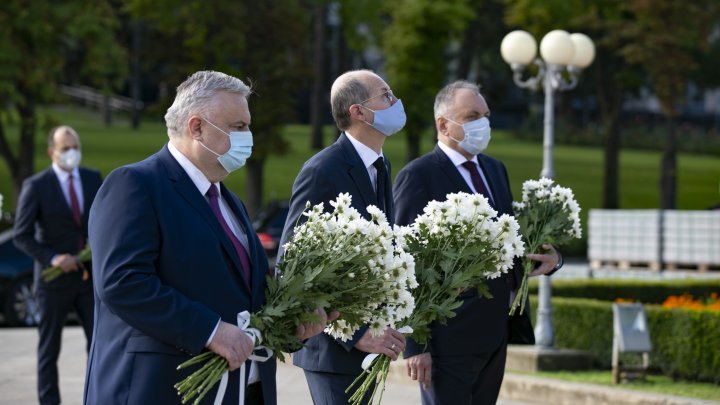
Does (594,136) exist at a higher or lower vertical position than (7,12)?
lower

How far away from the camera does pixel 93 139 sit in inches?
1928

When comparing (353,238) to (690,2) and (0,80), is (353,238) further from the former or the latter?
(690,2)

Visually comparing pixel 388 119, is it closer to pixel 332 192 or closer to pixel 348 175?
pixel 348 175

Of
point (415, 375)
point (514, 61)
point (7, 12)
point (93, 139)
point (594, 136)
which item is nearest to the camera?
point (415, 375)

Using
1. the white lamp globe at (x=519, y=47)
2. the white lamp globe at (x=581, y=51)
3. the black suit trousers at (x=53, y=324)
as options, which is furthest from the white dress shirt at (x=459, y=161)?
the white lamp globe at (x=519, y=47)

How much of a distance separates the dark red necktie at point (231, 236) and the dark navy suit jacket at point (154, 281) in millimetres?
67

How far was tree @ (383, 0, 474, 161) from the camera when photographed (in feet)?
106

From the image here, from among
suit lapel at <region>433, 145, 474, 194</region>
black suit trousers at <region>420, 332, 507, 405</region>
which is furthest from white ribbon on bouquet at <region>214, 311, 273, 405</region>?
suit lapel at <region>433, 145, 474, 194</region>

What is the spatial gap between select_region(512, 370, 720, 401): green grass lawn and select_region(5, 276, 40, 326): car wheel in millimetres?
7615

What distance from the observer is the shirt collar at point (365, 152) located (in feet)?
19.2

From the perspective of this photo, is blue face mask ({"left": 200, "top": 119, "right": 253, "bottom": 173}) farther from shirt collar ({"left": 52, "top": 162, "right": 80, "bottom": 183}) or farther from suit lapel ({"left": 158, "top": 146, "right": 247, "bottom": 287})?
shirt collar ({"left": 52, "top": 162, "right": 80, "bottom": 183})

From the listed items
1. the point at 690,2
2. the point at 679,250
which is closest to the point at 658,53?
the point at 690,2

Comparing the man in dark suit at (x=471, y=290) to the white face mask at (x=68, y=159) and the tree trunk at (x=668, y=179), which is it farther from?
the tree trunk at (x=668, y=179)

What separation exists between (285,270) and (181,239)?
475mm
